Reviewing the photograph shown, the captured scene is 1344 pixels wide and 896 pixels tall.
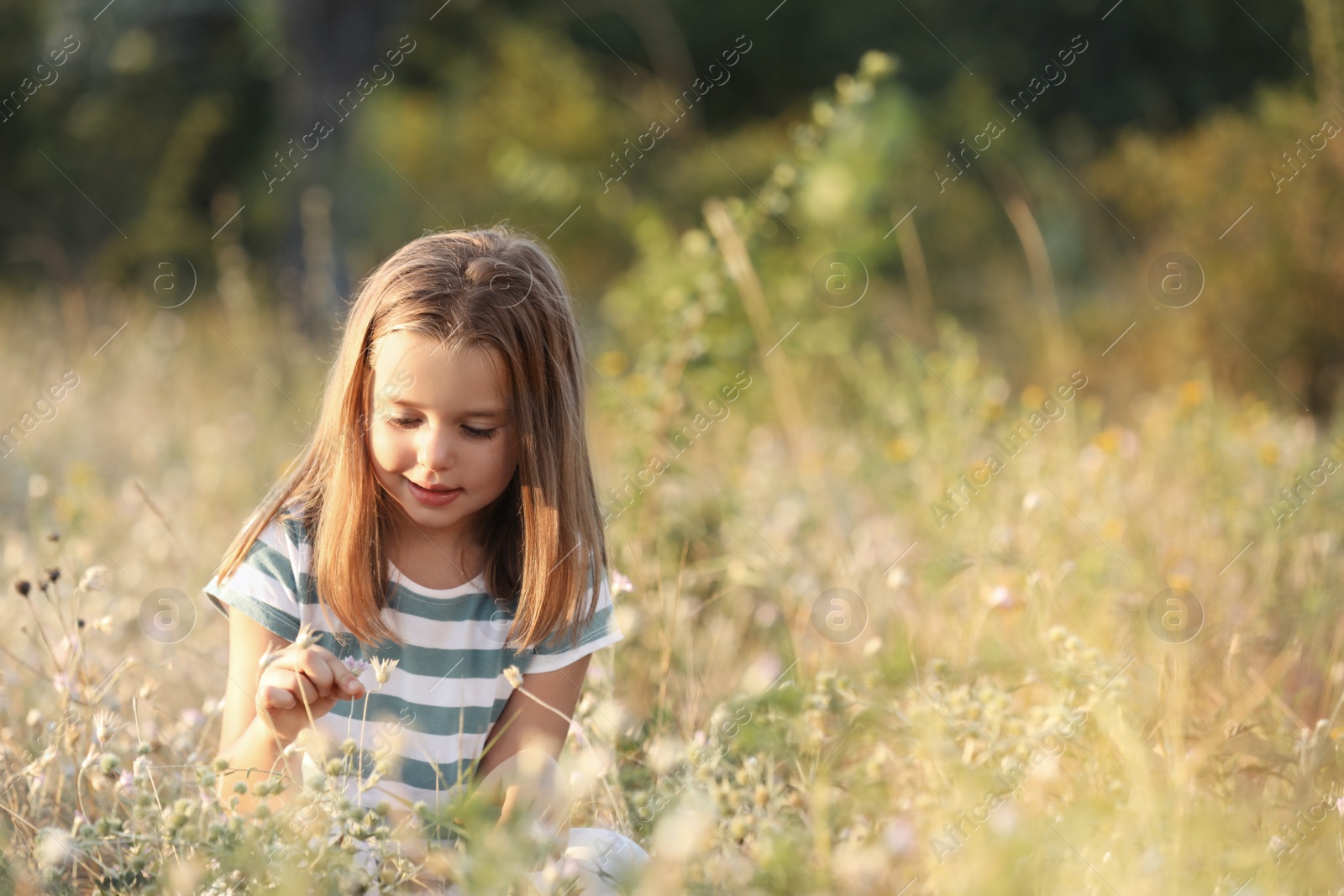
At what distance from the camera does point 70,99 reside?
849 cm

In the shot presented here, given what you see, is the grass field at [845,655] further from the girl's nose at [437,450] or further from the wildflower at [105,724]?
the girl's nose at [437,450]

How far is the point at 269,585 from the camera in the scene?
1753 millimetres

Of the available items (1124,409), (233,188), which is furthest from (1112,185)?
(233,188)

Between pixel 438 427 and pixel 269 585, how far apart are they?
0.36 m

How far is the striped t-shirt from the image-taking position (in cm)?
177

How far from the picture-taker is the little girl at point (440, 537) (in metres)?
1.70

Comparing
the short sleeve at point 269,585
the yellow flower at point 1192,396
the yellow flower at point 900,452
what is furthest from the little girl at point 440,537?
the yellow flower at point 1192,396

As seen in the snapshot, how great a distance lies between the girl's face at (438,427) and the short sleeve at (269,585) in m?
0.19

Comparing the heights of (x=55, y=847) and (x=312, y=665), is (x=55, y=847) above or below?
below

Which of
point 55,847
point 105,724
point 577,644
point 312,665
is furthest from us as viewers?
point 577,644

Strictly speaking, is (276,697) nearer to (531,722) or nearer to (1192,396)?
(531,722)

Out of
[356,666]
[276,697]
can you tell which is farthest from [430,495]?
[276,697]

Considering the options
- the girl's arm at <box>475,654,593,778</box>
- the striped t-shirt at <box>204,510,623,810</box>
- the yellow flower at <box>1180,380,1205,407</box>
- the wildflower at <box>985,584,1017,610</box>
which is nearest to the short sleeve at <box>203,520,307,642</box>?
the striped t-shirt at <box>204,510,623,810</box>

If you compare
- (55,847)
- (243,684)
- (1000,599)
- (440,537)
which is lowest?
(55,847)
